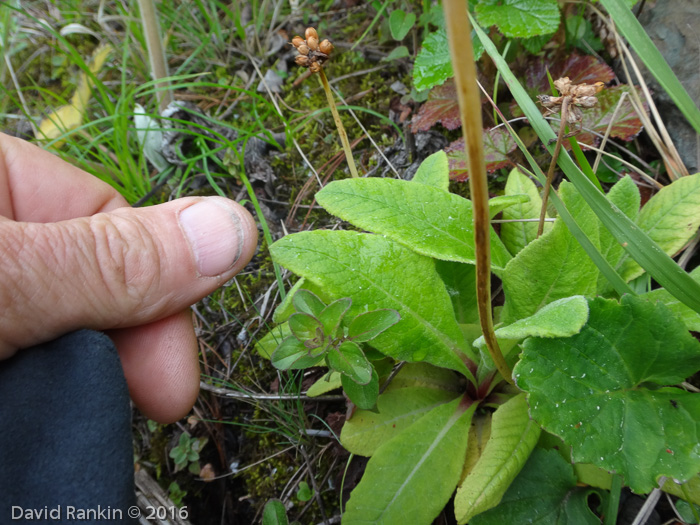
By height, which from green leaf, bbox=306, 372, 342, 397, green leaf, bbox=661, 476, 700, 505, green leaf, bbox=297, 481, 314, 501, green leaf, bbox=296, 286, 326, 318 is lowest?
green leaf, bbox=297, 481, 314, 501

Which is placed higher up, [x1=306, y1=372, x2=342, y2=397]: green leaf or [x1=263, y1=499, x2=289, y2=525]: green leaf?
[x1=306, y1=372, x2=342, y2=397]: green leaf

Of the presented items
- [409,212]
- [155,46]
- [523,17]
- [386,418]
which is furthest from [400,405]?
[155,46]

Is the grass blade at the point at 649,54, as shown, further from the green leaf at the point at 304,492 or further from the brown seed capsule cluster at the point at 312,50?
the green leaf at the point at 304,492

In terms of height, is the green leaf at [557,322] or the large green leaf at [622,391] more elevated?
the green leaf at [557,322]

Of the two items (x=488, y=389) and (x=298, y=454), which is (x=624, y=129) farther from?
(x=298, y=454)

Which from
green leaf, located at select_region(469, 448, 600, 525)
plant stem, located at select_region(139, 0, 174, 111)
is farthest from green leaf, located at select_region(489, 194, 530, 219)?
plant stem, located at select_region(139, 0, 174, 111)

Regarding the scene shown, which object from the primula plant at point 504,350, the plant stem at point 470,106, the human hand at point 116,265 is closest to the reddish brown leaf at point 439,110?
the primula plant at point 504,350

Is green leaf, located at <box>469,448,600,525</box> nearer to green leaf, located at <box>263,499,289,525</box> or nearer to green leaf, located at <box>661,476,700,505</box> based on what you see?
green leaf, located at <box>661,476,700,505</box>
